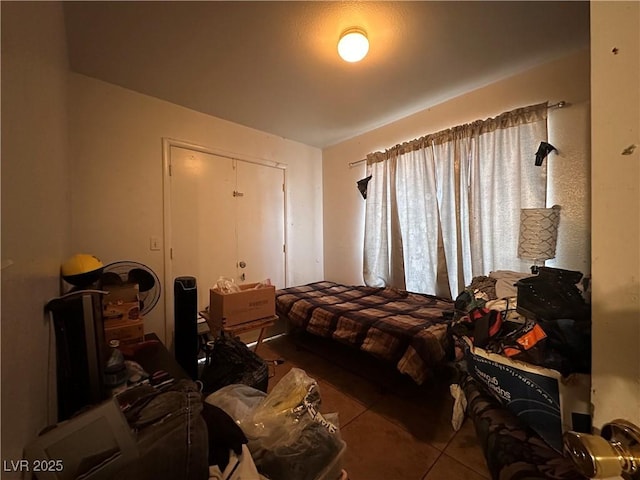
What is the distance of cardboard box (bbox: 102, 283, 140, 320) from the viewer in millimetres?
1638

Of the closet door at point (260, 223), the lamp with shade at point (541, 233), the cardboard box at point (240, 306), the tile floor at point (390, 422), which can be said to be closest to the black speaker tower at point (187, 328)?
the cardboard box at point (240, 306)

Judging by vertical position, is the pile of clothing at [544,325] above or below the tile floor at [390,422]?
above

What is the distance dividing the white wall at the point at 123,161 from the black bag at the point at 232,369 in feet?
3.16

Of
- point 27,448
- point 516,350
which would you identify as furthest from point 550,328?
point 27,448

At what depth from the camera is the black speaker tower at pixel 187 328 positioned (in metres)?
1.86

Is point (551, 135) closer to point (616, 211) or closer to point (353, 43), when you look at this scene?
point (353, 43)

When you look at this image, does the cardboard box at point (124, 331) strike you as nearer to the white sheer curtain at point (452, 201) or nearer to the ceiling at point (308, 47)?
the ceiling at point (308, 47)

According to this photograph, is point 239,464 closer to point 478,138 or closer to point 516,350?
point 516,350

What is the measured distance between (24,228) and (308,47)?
183 centimetres

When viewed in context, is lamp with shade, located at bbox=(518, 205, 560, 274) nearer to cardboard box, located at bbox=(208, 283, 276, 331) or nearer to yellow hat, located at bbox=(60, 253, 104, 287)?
cardboard box, located at bbox=(208, 283, 276, 331)

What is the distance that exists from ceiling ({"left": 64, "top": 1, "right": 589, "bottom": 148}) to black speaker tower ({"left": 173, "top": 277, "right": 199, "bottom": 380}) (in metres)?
1.69

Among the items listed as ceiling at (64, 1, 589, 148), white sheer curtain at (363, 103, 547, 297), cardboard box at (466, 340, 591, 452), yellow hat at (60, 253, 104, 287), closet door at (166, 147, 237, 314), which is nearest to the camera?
cardboard box at (466, 340, 591, 452)

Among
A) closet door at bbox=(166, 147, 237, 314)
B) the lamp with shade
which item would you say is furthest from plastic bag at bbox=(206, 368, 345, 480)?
closet door at bbox=(166, 147, 237, 314)

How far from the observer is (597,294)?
0.39 meters
